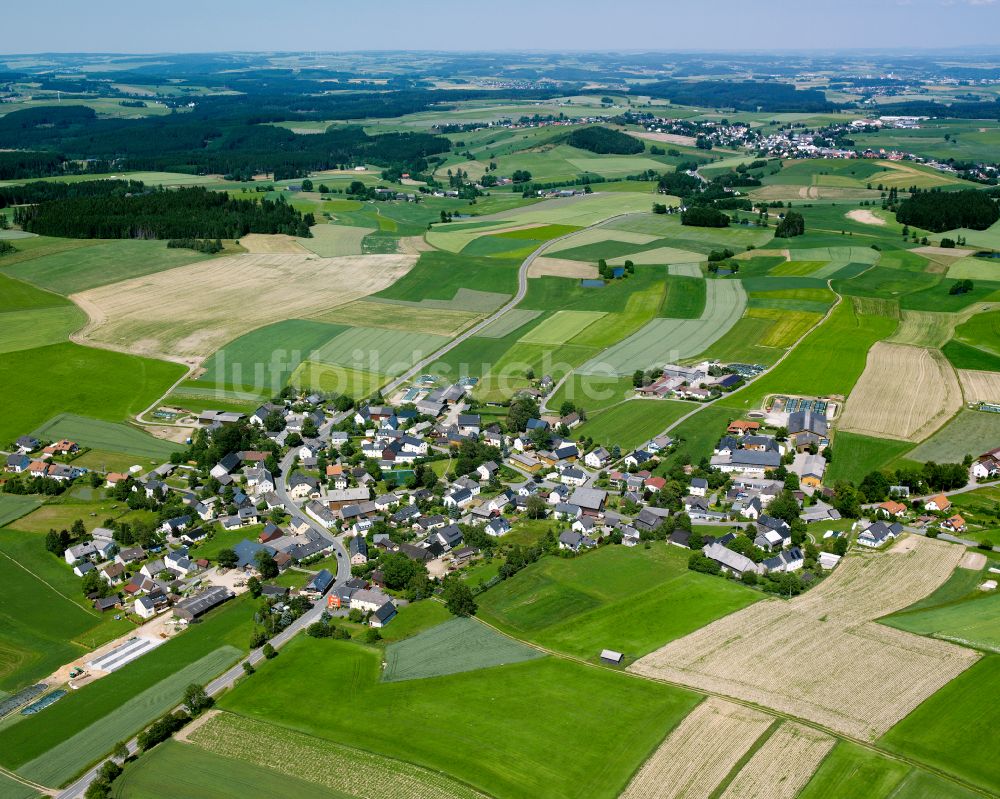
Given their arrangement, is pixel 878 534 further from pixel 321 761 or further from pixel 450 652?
pixel 321 761

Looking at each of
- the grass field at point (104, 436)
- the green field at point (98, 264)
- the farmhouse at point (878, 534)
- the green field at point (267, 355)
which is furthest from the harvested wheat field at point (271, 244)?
the farmhouse at point (878, 534)

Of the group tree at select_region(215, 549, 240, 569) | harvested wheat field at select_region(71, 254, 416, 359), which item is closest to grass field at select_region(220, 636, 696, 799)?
tree at select_region(215, 549, 240, 569)

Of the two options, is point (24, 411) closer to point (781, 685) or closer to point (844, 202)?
point (781, 685)

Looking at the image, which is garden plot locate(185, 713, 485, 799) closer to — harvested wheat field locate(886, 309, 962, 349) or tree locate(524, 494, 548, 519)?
tree locate(524, 494, 548, 519)

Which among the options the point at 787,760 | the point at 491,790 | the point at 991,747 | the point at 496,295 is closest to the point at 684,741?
the point at 787,760

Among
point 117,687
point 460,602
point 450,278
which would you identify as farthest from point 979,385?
point 117,687

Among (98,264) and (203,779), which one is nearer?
(203,779)
